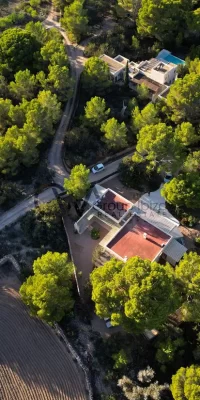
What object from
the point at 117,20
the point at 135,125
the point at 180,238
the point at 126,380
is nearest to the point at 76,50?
the point at 117,20

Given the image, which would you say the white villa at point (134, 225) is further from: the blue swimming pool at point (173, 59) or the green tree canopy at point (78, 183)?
the blue swimming pool at point (173, 59)

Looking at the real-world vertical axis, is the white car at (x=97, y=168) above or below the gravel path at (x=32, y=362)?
above

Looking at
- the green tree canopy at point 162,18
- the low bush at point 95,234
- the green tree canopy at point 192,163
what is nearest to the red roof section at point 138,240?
the low bush at point 95,234

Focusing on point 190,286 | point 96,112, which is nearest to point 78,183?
point 96,112

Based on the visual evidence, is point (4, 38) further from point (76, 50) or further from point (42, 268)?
point (42, 268)

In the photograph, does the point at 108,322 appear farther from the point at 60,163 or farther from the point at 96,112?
the point at 96,112

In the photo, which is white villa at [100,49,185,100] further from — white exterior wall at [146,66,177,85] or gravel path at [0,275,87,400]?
gravel path at [0,275,87,400]
